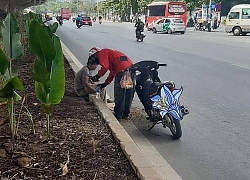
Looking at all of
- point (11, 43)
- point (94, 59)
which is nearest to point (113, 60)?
point (94, 59)

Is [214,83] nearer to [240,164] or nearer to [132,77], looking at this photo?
[132,77]

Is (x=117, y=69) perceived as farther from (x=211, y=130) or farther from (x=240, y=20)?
(x=240, y=20)

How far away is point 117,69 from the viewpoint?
621 cm

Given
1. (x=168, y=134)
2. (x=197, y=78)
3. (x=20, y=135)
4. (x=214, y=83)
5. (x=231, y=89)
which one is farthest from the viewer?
(x=197, y=78)

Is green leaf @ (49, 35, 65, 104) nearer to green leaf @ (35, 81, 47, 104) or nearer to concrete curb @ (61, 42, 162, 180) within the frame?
green leaf @ (35, 81, 47, 104)

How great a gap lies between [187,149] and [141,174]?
2.12 m

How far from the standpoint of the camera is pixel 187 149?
530cm

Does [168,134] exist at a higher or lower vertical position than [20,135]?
lower

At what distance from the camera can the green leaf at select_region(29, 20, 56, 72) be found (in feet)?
11.2

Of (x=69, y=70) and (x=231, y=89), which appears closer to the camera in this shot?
(x=231, y=89)

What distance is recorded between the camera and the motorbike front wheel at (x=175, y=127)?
565cm

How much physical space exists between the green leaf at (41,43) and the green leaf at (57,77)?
10cm

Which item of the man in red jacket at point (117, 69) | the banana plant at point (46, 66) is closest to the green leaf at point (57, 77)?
the banana plant at point (46, 66)

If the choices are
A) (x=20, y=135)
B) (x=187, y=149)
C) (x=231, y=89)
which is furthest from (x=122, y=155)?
(x=231, y=89)
